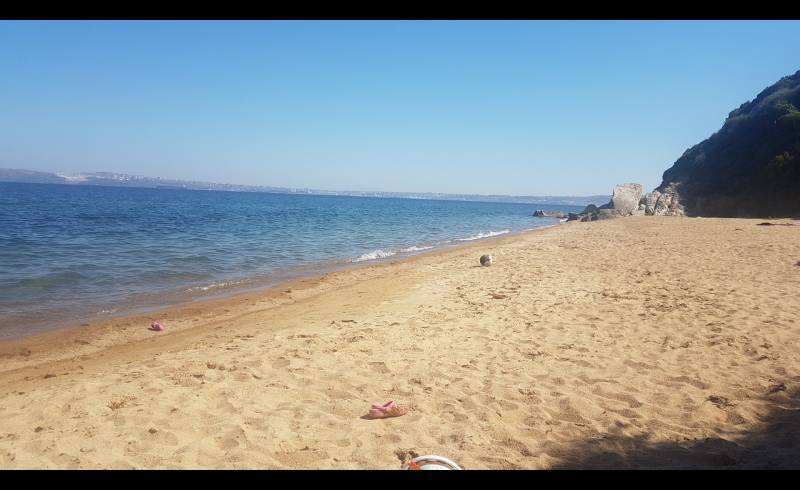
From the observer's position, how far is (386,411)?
389cm

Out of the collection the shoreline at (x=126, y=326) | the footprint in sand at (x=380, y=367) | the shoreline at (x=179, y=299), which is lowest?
the shoreline at (x=179, y=299)

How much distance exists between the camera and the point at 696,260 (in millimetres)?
11594

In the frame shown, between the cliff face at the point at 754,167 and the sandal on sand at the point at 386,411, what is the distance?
1384 inches

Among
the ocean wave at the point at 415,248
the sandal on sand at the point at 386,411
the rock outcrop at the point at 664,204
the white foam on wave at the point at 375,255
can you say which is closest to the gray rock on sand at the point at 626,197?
the rock outcrop at the point at 664,204

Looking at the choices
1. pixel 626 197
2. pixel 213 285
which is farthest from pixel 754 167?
pixel 213 285

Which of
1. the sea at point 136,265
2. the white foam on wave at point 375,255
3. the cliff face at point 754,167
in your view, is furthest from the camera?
the cliff face at point 754,167

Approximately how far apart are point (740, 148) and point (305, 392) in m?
44.2

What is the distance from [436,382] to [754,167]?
38896 millimetres

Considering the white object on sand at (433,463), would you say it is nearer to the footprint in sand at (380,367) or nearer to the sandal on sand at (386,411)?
the sandal on sand at (386,411)

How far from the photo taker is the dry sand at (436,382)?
11.0 feet

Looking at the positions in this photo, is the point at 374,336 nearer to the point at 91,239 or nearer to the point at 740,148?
the point at 91,239

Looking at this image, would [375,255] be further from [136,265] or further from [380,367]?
[380,367]

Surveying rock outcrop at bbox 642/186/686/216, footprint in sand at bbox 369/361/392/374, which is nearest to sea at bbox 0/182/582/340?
footprint in sand at bbox 369/361/392/374

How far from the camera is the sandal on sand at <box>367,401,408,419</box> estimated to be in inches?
152
